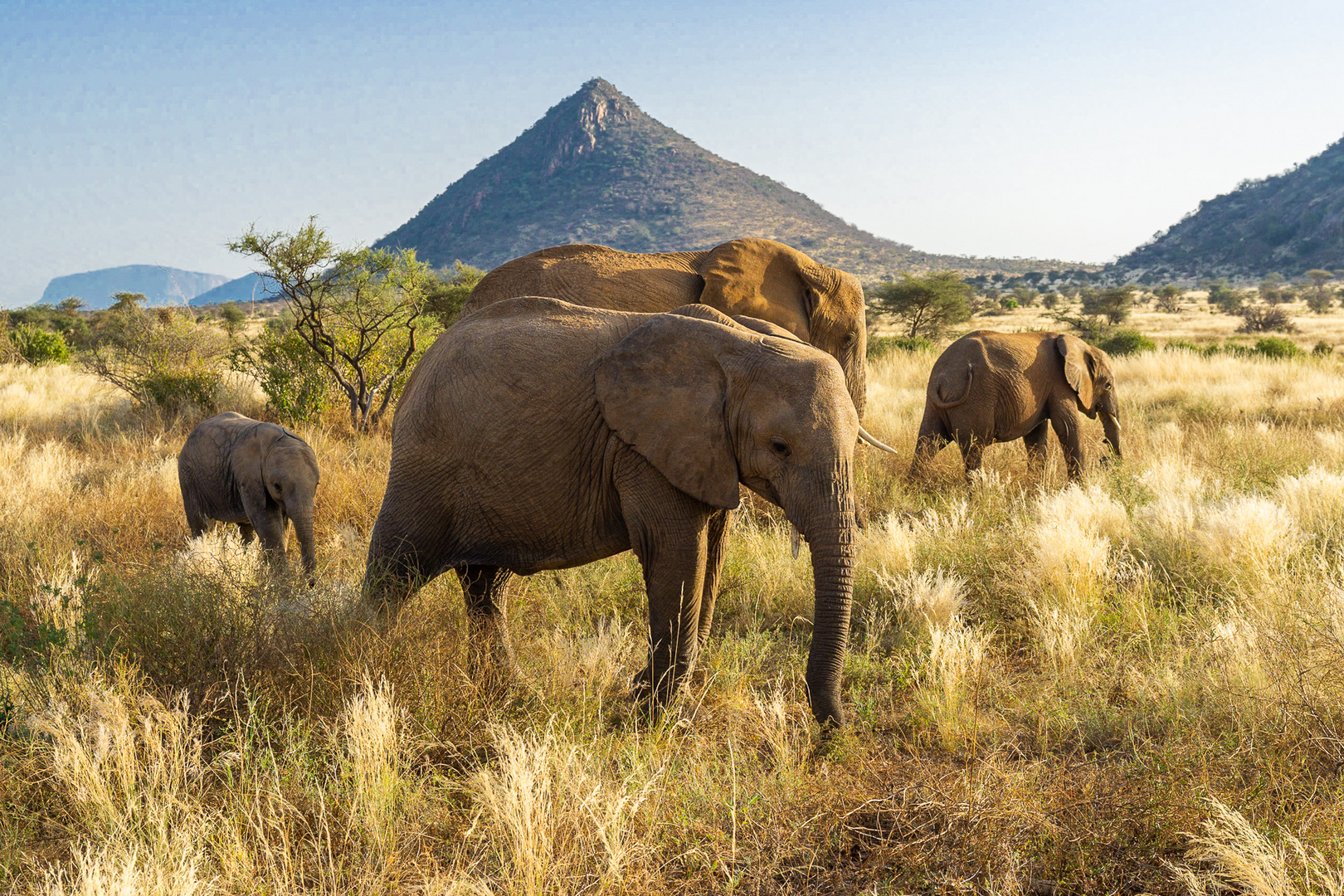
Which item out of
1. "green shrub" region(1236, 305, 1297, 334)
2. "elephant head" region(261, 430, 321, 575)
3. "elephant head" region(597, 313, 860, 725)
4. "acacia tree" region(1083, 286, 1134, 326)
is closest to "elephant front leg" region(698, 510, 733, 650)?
"elephant head" region(597, 313, 860, 725)

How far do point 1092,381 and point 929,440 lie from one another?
202 cm

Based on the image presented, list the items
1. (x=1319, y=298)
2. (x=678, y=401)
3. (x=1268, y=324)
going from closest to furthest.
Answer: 1. (x=678, y=401)
2. (x=1268, y=324)
3. (x=1319, y=298)

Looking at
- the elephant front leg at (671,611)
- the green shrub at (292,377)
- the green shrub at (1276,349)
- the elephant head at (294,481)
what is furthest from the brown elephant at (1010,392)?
the green shrub at (1276,349)

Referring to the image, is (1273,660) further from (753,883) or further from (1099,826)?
(753,883)

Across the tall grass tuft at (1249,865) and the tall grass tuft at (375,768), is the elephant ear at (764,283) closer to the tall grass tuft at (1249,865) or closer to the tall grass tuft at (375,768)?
the tall grass tuft at (375,768)

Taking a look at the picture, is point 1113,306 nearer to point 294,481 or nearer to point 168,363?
point 168,363

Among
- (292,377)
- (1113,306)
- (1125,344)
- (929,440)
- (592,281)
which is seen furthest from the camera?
(1113,306)

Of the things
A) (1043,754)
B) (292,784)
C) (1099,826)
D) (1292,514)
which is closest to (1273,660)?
(1043,754)

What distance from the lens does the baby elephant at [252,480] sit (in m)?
6.57

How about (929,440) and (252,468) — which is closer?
(252,468)

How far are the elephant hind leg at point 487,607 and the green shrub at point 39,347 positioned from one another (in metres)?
24.7

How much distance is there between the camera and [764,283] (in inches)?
282

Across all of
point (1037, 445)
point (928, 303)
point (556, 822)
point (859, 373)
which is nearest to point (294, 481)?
point (556, 822)

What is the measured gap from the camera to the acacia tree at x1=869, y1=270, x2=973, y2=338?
1287 inches
